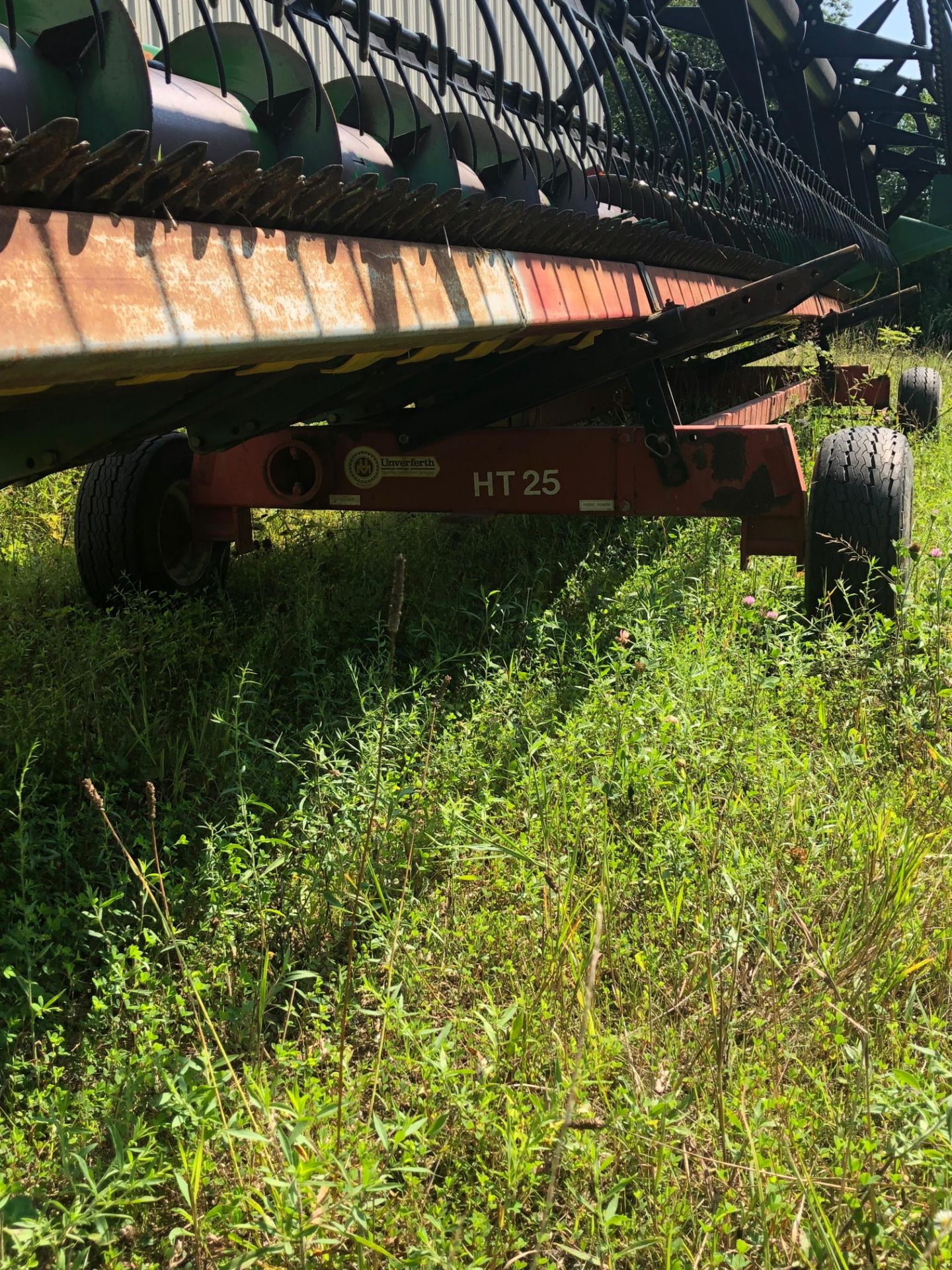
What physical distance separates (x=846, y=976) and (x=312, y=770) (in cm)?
144

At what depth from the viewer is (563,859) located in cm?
204

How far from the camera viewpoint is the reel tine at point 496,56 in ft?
8.59

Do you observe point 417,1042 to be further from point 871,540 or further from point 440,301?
point 871,540

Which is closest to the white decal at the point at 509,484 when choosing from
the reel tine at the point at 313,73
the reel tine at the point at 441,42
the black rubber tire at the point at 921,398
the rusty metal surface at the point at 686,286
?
the rusty metal surface at the point at 686,286

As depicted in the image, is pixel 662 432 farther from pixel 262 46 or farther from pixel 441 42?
pixel 262 46

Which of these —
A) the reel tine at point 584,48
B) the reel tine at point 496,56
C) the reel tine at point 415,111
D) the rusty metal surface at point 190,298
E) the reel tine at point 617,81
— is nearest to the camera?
the rusty metal surface at point 190,298

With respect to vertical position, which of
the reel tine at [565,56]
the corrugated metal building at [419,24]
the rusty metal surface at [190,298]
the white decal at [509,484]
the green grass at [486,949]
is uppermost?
the corrugated metal building at [419,24]

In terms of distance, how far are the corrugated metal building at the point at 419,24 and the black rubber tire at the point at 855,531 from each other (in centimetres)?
257

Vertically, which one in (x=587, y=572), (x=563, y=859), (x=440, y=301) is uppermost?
(x=440, y=301)

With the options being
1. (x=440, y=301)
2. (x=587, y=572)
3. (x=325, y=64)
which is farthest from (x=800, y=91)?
(x=440, y=301)

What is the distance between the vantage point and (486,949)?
6.43ft

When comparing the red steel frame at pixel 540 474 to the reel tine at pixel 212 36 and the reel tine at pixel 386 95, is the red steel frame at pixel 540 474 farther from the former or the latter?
the reel tine at pixel 212 36

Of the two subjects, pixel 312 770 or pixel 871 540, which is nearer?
pixel 312 770

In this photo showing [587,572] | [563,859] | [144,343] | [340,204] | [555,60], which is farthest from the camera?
[555,60]
